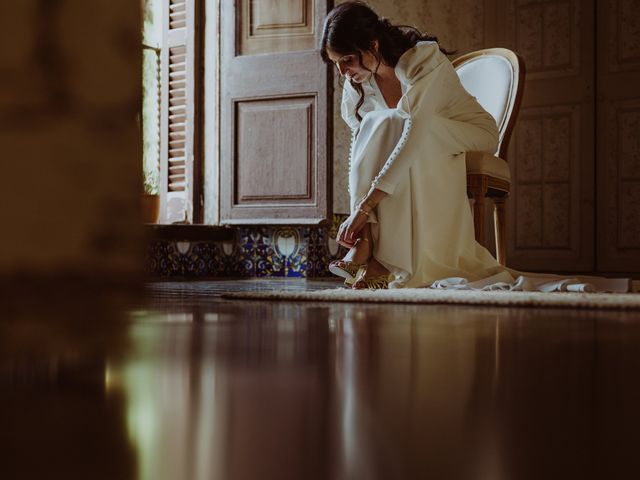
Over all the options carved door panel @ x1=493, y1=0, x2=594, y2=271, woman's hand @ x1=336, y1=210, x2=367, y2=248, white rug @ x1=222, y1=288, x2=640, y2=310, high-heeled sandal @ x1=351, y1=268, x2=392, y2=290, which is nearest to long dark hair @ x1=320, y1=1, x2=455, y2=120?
woman's hand @ x1=336, y1=210, x2=367, y2=248

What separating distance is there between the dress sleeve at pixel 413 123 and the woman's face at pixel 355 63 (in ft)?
0.60

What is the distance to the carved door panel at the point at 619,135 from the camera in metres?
3.51

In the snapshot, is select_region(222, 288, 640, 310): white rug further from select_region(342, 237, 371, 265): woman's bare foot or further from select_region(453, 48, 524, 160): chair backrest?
select_region(453, 48, 524, 160): chair backrest

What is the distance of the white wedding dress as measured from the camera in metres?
2.09

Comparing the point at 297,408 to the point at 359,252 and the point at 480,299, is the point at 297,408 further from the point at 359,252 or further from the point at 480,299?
the point at 359,252

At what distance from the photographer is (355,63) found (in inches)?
90.3

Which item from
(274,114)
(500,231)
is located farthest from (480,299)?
(274,114)

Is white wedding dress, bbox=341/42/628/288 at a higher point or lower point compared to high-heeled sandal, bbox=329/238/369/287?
higher

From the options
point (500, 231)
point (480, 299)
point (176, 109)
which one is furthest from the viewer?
point (176, 109)

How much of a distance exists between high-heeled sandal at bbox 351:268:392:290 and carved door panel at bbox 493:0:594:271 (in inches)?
70.0

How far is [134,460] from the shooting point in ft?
0.87

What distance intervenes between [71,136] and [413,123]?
6.14ft

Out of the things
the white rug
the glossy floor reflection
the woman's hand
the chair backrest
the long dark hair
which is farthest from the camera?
the chair backrest

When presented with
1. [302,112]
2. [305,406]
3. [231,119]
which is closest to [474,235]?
[302,112]
